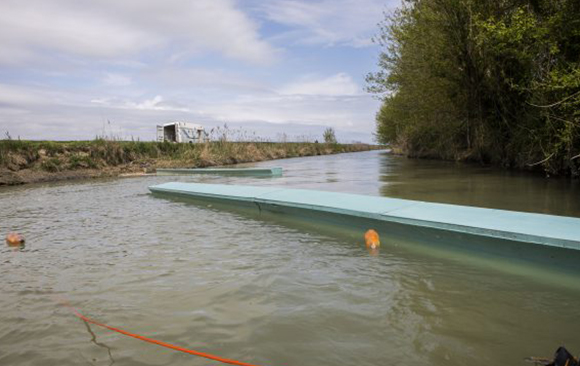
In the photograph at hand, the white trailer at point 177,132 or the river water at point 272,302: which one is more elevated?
the white trailer at point 177,132

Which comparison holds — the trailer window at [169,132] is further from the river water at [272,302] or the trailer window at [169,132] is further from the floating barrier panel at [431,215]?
the river water at [272,302]

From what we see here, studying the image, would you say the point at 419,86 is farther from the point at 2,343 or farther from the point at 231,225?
the point at 2,343

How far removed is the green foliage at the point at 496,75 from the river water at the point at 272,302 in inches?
207

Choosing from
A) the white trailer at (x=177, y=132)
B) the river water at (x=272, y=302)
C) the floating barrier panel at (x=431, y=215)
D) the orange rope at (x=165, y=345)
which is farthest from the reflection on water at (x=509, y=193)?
the white trailer at (x=177, y=132)

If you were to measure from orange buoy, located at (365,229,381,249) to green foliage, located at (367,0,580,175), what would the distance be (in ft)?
15.0

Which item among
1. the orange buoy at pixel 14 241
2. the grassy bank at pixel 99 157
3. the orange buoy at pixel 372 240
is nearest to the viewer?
the orange buoy at pixel 372 240

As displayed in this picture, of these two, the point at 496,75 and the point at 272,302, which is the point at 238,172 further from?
the point at 272,302

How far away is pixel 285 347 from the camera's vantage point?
212 centimetres

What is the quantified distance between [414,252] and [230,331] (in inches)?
88.4

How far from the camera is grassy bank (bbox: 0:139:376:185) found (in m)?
14.6

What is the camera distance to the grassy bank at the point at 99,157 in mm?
14562

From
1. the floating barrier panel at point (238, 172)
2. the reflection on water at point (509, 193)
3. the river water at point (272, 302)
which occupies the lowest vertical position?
the river water at point (272, 302)

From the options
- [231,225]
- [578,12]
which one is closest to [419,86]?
[578,12]

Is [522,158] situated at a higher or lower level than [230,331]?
higher
